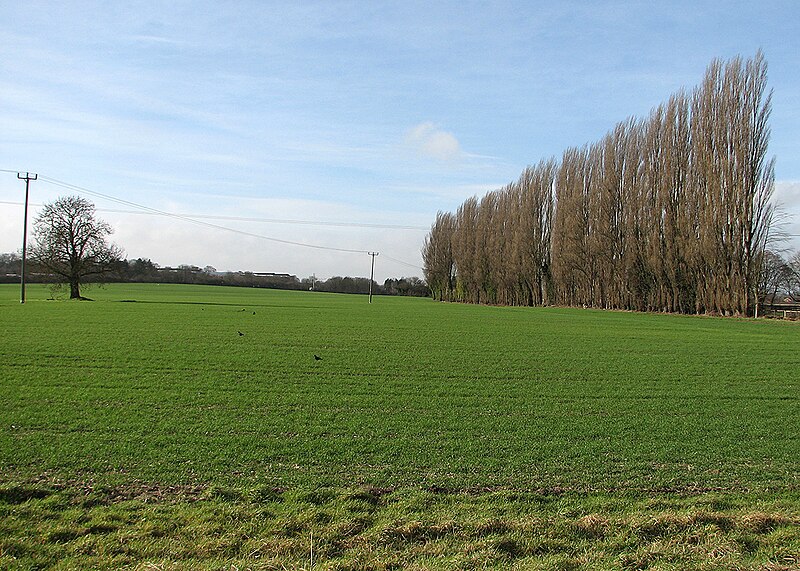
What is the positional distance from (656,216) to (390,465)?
141 feet

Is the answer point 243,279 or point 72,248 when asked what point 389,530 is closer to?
point 72,248

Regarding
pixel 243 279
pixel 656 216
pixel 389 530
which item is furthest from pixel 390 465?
pixel 243 279

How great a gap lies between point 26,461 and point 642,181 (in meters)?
47.5

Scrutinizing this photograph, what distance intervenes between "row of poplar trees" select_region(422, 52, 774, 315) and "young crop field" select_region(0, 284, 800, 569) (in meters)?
26.5

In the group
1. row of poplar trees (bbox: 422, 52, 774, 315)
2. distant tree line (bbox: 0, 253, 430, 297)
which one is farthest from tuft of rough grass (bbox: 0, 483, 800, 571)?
distant tree line (bbox: 0, 253, 430, 297)

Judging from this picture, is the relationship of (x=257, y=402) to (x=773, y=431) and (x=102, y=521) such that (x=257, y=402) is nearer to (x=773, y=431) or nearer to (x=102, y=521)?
(x=102, y=521)

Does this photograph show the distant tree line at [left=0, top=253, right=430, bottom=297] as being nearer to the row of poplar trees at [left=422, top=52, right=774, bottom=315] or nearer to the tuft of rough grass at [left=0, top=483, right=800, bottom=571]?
the row of poplar trees at [left=422, top=52, right=774, bottom=315]

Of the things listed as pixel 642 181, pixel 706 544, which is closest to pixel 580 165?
pixel 642 181

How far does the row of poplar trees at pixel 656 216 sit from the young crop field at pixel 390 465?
26517mm

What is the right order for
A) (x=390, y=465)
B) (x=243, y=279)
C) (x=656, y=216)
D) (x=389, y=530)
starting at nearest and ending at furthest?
(x=389, y=530) < (x=390, y=465) < (x=656, y=216) < (x=243, y=279)

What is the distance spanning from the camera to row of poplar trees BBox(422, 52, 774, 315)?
38.0 m

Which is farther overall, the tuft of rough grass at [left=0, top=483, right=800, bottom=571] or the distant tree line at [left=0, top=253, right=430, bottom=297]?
the distant tree line at [left=0, top=253, right=430, bottom=297]

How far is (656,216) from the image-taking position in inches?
1768

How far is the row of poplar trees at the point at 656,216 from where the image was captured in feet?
125
